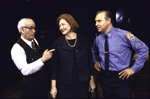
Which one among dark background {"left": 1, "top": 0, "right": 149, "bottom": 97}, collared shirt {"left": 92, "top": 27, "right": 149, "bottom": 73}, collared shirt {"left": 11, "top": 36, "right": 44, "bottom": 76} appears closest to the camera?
collared shirt {"left": 11, "top": 36, "right": 44, "bottom": 76}

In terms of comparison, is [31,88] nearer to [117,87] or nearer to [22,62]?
[22,62]

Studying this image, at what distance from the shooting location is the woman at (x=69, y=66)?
1415mm

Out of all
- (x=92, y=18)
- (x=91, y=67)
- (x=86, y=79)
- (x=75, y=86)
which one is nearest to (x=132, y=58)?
(x=91, y=67)

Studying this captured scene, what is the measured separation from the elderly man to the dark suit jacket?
0.17 meters

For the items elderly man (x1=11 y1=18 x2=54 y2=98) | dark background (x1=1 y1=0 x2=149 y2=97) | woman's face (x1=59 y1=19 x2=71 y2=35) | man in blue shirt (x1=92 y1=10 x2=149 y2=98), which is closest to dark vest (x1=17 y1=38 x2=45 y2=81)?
elderly man (x1=11 y1=18 x2=54 y2=98)

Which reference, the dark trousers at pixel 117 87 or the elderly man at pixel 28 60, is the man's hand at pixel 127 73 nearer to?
the dark trousers at pixel 117 87

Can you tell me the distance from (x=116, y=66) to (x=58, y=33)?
2.87 m

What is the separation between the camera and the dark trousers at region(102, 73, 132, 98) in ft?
4.74

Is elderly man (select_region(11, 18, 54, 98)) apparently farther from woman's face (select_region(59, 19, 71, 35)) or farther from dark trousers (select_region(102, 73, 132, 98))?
dark trousers (select_region(102, 73, 132, 98))

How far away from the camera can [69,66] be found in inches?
55.5

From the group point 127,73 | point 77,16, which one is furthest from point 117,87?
point 77,16

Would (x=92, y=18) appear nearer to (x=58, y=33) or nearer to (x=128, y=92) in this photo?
(x=58, y=33)

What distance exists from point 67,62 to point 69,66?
2.6 inches

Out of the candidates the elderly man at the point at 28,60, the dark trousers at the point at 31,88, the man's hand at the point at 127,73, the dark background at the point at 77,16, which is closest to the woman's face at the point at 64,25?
the elderly man at the point at 28,60
